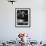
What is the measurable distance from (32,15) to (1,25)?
4.13 ft

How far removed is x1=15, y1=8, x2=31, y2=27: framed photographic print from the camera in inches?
201

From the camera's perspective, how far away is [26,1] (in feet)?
16.7

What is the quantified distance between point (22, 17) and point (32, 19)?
0.39 meters

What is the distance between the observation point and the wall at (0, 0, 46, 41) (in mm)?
5074

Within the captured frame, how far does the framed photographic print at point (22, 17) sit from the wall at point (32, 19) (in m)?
0.12

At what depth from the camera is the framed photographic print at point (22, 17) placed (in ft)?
16.7

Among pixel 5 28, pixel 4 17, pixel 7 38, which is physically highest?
pixel 4 17

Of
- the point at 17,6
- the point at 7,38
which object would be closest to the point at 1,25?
the point at 7,38

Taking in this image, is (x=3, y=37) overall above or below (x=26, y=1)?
below

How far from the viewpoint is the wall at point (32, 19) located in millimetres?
5074

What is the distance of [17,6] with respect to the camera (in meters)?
5.11

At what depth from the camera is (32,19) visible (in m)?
5.09

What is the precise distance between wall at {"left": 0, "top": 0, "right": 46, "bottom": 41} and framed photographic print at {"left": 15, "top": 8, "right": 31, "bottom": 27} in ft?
0.38

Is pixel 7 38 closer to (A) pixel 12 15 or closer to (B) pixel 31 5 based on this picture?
(A) pixel 12 15
